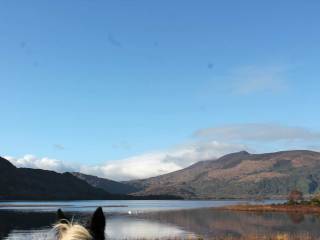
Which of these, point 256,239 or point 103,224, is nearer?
point 103,224

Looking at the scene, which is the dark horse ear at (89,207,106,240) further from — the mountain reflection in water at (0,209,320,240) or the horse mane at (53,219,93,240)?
the mountain reflection in water at (0,209,320,240)

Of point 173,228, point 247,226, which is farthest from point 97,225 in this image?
point 247,226

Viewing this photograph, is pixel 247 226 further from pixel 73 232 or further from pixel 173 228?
pixel 73 232

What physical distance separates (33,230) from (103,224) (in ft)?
316

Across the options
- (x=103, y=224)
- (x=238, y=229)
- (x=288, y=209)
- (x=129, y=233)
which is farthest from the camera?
(x=288, y=209)

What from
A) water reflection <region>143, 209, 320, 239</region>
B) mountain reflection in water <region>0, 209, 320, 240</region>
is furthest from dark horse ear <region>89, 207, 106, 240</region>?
water reflection <region>143, 209, 320, 239</region>

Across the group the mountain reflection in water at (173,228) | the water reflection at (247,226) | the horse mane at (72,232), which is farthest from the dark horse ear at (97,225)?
the water reflection at (247,226)

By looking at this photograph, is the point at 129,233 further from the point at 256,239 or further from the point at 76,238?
the point at 76,238

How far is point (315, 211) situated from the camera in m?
174

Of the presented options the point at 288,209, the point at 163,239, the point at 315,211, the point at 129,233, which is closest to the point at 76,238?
the point at 163,239

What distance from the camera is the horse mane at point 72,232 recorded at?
397 centimetres

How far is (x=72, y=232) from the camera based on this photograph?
4.01m

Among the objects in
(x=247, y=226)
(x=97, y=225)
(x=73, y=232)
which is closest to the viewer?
(x=73, y=232)

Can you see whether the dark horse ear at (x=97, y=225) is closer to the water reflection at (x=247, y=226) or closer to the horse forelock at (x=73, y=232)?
the horse forelock at (x=73, y=232)
